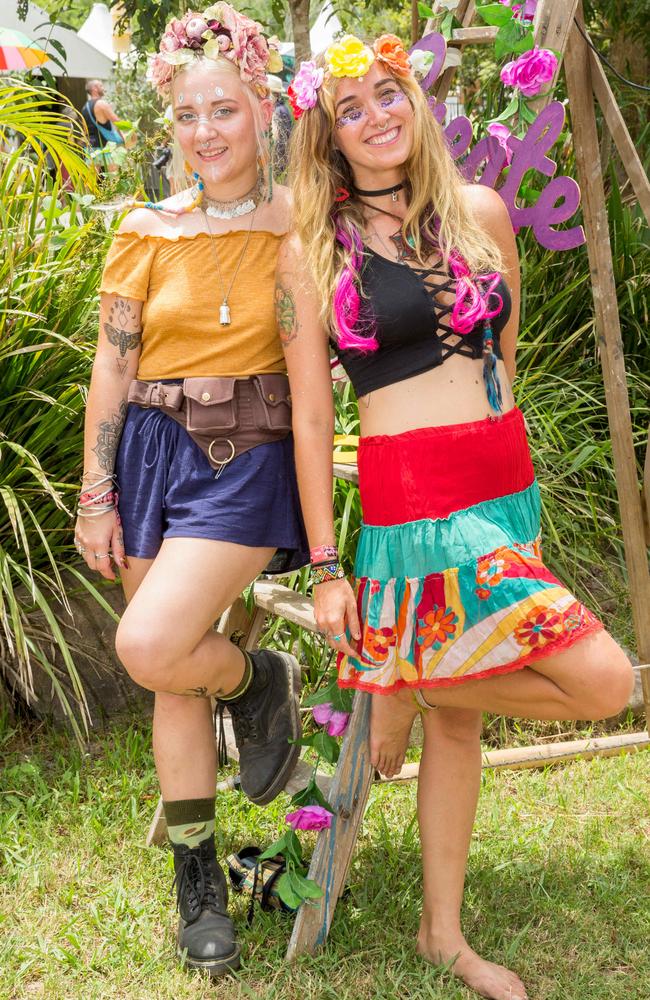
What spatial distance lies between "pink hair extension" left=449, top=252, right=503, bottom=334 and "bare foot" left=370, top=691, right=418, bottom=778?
83 centimetres

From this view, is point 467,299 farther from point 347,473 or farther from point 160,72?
point 160,72

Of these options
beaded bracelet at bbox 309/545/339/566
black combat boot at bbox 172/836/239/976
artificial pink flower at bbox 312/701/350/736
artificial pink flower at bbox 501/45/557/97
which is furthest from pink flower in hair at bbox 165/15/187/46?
black combat boot at bbox 172/836/239/976

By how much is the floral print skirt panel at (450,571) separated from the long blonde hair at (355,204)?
293 mm

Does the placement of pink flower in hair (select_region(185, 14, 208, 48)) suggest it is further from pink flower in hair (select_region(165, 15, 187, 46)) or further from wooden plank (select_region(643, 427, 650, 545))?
wooden plank (select_region(643, 427, 650, 545))

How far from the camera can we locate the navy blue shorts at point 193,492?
2314 millimetres

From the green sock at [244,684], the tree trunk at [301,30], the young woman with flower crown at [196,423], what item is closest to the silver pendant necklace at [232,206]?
the young woman with flower crown at [196,423]

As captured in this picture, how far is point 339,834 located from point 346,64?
5.55 feet

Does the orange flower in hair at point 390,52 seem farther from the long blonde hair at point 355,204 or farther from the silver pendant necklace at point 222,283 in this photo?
the silver pendant necklace at point 222,283

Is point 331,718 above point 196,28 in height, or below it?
below

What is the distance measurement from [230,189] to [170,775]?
52.4 inches

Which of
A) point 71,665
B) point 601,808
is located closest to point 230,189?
point 71,665

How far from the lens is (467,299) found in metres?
2.20

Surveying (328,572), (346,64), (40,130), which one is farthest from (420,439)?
(40,130)

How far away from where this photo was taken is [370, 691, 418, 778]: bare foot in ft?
7.80
